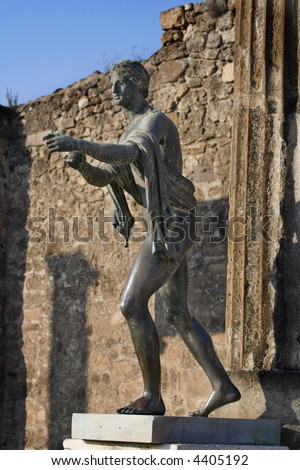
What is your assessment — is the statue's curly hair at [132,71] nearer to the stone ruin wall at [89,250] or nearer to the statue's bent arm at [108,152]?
the statue's bent arm at [108,152]

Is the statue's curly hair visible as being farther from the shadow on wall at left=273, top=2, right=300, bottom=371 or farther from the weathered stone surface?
the weathered stone surface

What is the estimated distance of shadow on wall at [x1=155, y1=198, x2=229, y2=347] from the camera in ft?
27.8

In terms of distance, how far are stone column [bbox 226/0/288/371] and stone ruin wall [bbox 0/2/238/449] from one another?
10.0 ft

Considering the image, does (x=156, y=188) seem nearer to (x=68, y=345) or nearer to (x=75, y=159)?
(x=75, y=159)

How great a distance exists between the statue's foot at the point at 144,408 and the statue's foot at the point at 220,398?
0.78ft

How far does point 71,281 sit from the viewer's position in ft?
32.3

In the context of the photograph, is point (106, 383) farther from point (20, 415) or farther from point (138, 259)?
point (138, 259)

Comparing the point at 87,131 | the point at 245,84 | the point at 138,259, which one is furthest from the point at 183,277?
the point at 87,131

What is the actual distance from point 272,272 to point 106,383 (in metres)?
4.30

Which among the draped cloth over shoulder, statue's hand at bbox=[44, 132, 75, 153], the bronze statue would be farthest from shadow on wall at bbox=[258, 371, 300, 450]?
statue's hand at bbox=[44, 132, 75, 153]

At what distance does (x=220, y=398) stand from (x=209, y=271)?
11.7 ft

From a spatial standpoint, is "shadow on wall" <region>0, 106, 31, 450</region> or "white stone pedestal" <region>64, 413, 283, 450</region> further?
"shadow on wall" <region>0, 106, 31, 450</region>

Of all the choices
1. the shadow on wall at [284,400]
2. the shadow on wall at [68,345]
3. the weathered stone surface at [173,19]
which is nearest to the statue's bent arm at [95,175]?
the shadow on wall at [284,400]

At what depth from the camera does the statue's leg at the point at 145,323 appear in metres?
4.93
